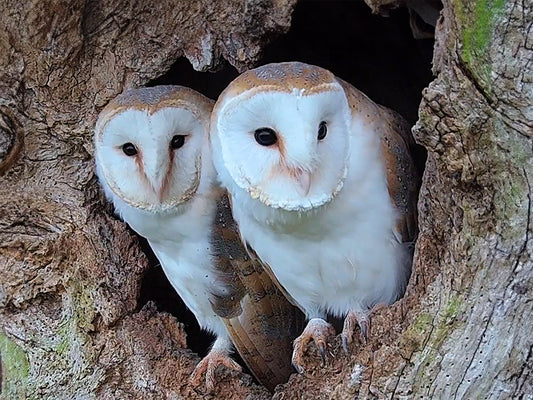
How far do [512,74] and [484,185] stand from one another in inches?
7.8

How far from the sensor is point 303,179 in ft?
5.53

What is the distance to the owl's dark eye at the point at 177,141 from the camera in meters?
1.98

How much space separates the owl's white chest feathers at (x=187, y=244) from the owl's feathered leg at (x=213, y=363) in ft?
0.25

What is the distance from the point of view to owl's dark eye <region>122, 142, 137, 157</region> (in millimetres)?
1968

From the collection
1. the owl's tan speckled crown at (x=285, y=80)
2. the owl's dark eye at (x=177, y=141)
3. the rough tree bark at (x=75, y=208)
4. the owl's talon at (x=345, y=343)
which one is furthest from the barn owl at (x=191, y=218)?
the owl's talon at (x=345, y=343)

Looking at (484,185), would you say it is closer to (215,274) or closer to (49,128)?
(215,274)

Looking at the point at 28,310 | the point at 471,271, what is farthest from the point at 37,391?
the point at 471,271

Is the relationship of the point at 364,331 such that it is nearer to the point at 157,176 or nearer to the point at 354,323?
the point at 354,323

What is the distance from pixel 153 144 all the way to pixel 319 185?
0.42m

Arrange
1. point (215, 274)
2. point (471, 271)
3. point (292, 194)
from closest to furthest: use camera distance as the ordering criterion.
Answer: point (471, 271) → point (292, 194) → point (215, 274)

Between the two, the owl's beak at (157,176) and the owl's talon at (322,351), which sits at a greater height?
the owl's beak at (157,176)

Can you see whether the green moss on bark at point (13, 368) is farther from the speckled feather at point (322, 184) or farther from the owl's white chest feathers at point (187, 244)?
the speckled feather at point (322, 184)

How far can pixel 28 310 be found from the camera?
7.30 feet

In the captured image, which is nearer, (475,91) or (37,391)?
(475,91)
